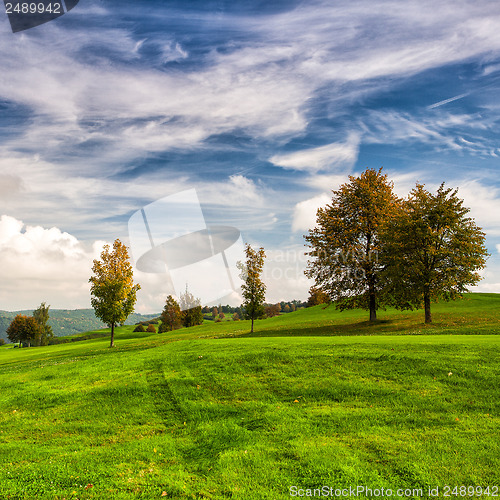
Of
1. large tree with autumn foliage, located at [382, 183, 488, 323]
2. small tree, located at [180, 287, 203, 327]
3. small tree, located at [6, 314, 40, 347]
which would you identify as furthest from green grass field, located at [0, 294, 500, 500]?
small tree, located at [6, 314, 40, 347]

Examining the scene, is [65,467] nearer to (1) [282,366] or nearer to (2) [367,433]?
(2) [367,433]

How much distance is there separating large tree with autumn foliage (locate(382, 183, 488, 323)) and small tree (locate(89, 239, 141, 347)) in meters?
29.9

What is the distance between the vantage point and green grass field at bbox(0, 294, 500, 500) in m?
7.75

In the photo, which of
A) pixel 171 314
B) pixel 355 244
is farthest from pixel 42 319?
pixel 355 244

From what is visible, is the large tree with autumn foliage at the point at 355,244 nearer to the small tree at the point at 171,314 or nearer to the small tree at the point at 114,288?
the small tree at the point at 114,288

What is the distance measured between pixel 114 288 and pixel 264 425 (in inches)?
1429

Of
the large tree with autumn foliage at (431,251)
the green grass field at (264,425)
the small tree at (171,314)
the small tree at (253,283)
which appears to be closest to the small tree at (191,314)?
the small tree at (171,314)

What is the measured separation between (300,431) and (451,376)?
675 cm

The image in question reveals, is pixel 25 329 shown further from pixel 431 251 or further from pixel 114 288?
pixel 431 251

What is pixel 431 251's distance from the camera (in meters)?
35.3

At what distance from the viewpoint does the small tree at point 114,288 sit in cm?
4275

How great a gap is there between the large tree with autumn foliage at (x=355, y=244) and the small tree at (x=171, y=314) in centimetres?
6168

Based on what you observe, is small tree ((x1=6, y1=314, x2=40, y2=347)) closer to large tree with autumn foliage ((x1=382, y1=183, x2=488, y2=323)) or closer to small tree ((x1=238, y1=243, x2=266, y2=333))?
small tree ((x1=238, y1=243, x2=266, y2=333))

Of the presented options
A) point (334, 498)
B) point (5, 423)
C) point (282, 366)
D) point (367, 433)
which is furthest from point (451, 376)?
point (5, 423)
